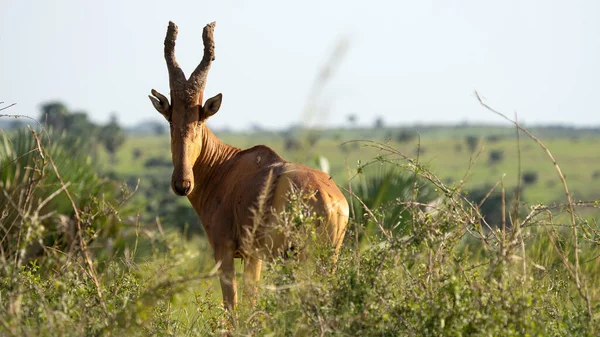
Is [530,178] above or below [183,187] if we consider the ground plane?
below

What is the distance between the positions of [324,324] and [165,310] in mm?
1760

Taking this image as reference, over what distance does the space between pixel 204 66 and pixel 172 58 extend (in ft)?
0.99

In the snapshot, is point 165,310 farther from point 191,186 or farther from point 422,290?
point 422,290

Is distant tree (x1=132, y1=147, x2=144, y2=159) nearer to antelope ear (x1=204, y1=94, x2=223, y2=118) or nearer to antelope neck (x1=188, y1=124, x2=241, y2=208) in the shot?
antelope neck (x1=188, y1=124, x2=241, y2=208)

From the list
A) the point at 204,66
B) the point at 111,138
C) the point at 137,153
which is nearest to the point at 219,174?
the point at 204,66

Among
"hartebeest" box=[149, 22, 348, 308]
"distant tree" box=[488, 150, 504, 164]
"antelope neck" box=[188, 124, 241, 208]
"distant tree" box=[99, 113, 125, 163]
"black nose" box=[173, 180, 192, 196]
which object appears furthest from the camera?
"distant tree" box=[488, 150, 504, 164]

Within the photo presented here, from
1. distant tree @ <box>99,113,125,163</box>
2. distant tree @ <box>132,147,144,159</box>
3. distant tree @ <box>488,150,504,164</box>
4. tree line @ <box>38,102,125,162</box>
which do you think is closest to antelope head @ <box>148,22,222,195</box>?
tree line @ <box>38,102,125,162</box>

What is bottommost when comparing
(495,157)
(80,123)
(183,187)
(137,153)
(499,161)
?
(137,153)

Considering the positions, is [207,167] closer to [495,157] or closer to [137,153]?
[495,157]

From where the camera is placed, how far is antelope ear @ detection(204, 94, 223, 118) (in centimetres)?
735

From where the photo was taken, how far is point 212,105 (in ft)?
24.3

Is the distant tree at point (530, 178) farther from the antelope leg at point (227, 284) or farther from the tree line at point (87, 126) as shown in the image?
the antelope leg at point (227, 284)

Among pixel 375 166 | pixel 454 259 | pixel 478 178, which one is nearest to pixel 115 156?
pixel 478 178

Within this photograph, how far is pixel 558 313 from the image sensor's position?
5.65 meters
